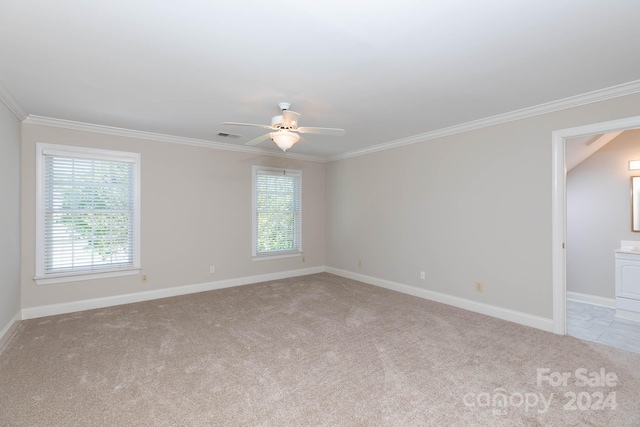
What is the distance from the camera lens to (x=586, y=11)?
1.83m

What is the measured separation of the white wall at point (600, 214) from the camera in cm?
420

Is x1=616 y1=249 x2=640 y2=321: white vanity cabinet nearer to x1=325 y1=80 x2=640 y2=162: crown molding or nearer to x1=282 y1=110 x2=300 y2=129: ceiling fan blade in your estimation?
x1=325 y1=80 x2=640 y2=162: crown molding

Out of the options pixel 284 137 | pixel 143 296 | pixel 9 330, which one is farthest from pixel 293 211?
pixel 9 330

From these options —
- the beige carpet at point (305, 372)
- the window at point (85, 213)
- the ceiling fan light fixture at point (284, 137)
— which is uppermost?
the ceiling fan light fixture at point (284, 137)

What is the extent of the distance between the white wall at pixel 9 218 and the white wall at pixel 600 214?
278 inches

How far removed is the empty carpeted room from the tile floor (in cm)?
7

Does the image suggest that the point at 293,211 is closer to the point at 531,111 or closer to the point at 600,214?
the point at 531,111

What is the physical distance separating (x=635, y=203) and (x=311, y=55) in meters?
4.64

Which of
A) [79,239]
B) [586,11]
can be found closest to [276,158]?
[79,239]

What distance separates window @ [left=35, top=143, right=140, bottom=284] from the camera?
155 inches

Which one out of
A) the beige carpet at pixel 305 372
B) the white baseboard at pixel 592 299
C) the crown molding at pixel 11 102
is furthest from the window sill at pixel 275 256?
the white baseboard at pixel 592 299

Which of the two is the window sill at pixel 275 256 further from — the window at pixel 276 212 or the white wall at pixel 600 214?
the white wall at pixel 600 214

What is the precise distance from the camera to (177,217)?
4.91m

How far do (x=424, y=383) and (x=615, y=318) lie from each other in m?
3.17
